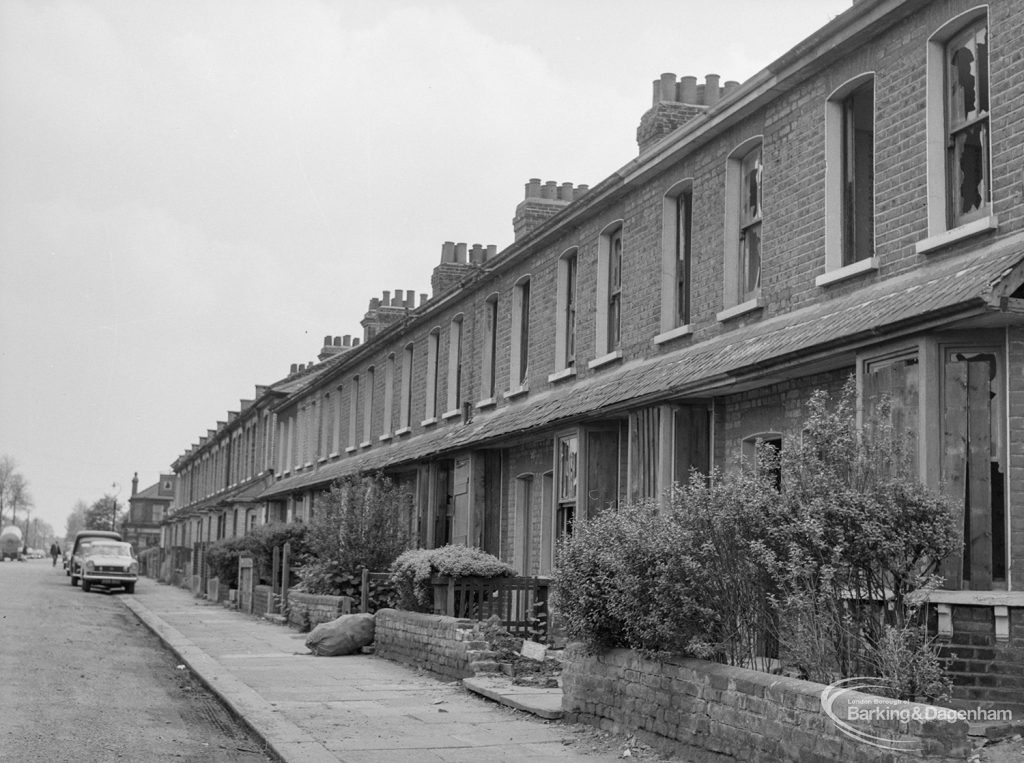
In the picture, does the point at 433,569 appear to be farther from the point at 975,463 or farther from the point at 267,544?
the point at 267,544

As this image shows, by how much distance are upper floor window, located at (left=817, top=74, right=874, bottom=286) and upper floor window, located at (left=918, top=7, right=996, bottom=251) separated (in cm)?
114

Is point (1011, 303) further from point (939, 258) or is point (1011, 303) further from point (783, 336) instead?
point (783, 336)

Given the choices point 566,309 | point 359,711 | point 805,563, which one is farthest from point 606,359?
point 805,563

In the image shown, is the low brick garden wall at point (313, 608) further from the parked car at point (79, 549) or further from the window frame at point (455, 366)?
the parked car at point (79, 549)

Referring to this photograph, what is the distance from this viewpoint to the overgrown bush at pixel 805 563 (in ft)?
25.6

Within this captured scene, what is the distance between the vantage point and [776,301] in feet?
42.7

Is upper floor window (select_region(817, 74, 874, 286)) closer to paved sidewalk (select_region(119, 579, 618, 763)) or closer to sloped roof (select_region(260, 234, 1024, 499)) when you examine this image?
sloped roof (select_region(260, 234, 1024, 499))

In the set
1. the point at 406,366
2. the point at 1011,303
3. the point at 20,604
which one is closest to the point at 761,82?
the point at 1011,303

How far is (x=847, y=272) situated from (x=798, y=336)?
965mm

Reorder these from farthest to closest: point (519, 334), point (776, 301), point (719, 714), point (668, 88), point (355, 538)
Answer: point (519, 334)
point (355, 538)
point (668, 88)
point (776, 301)
point (719, 714)

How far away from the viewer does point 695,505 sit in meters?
9.12

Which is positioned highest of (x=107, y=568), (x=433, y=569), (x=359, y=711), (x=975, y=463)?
(x=975, y=463)

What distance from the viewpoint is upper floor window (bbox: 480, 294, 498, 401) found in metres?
22.5

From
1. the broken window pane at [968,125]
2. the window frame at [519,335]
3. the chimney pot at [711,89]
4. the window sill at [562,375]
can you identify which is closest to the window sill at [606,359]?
the window sill at [562,375]
